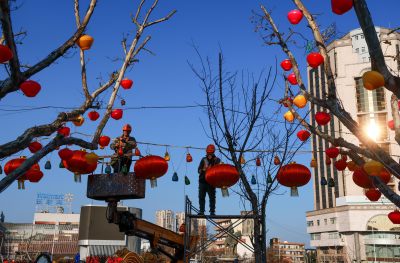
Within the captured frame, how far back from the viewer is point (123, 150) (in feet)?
30.2

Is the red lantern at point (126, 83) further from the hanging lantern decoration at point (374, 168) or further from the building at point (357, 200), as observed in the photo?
the building at point (357, 200)

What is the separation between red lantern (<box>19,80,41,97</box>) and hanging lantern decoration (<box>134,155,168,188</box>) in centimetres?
241

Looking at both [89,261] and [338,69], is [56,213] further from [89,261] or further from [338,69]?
[89,261]

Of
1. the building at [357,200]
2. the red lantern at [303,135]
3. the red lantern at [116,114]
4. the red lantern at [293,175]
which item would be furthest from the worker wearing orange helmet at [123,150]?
the building at [357,200]

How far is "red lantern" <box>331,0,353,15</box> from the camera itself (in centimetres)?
548

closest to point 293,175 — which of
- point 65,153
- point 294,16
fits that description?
point 294,16

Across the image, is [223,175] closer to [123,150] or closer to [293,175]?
[293,175]

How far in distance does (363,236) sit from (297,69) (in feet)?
145

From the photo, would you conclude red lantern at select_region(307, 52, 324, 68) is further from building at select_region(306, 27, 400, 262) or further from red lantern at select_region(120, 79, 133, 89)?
building at select_region(306, 27, 400, 262)

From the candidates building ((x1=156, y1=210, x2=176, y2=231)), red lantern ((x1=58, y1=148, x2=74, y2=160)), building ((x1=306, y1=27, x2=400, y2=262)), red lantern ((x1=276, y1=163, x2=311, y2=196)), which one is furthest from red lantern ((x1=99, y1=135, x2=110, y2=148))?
building ((x1=156, y1=210, x2=176, y2=231))

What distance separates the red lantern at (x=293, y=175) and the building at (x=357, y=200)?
117 ft

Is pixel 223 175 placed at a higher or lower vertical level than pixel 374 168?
higher

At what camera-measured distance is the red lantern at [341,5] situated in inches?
216

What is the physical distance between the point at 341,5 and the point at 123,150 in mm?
5439
